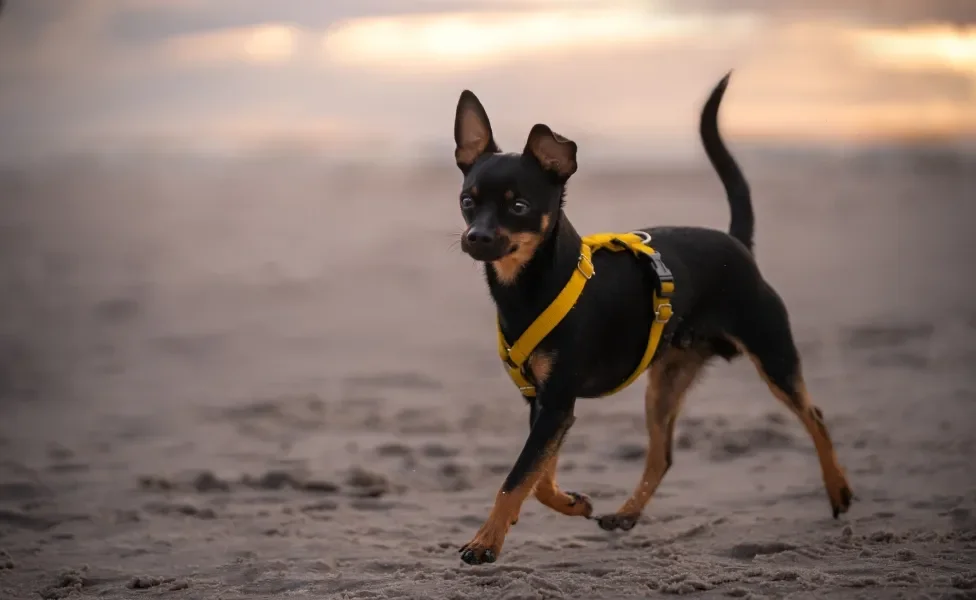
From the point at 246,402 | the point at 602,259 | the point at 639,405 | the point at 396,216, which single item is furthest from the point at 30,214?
the point at 602,259

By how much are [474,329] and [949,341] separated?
15.4ft

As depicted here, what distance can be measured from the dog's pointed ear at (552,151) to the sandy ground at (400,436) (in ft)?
5.69

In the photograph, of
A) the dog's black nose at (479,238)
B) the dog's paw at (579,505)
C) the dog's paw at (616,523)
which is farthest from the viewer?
the dog's paw at (616,523)

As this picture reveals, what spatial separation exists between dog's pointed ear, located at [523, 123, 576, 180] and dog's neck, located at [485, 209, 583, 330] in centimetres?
19

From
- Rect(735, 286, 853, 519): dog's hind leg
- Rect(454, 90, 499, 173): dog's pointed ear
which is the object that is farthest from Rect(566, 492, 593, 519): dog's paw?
Rect(454, 90, 499, 173): dog's pointed ear

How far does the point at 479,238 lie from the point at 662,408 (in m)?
1.96

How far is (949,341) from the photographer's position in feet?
34.3

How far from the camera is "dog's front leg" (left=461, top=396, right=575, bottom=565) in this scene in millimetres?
4652

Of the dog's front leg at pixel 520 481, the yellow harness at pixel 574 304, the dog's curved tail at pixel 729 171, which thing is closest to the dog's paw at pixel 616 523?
the yellow harness at pixel 574 304

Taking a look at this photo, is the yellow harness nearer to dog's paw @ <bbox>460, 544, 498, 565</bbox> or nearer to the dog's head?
the dog's head

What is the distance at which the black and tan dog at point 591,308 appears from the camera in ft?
15.6

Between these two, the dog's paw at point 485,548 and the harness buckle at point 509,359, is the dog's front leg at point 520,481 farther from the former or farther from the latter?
the harness buckle at point 509,359

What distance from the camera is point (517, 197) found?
15.6 ft

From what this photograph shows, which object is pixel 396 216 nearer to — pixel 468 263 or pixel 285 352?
pixel 468 263
